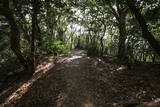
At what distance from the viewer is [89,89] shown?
23.0 ft

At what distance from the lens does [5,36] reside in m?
9.75

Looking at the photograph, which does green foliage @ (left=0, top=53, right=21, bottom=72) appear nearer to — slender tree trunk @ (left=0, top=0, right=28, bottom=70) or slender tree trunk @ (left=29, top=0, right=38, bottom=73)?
slender tree trunk @ (left=0, top=0, right=28, bottom=70)

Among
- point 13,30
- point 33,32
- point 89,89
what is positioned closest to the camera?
point 89,89

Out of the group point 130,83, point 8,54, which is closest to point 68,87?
point 130,83

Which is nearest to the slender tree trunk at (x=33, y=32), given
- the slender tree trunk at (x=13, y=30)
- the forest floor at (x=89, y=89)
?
the slender tree trunk at (x=13, y=30)

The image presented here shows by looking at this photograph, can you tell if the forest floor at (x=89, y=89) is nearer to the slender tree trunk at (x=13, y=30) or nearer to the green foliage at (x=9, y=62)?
the slender tree trunk at (x=13, y=30)

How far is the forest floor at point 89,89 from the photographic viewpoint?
606 cm

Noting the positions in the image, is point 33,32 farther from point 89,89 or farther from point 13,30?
point 89,89

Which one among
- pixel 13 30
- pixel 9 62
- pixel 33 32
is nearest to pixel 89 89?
pixel 33 32

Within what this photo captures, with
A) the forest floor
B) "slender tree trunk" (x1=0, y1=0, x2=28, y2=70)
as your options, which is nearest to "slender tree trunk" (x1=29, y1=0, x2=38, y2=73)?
"slender tree trunk" (x1=0, y1=0, x2=28, y2=70)

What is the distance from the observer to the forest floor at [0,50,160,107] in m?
6.06

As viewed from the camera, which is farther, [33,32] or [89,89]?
[33,32]

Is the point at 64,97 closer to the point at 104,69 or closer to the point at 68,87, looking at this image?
the point at 68,87

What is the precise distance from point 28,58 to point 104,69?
5262mm
